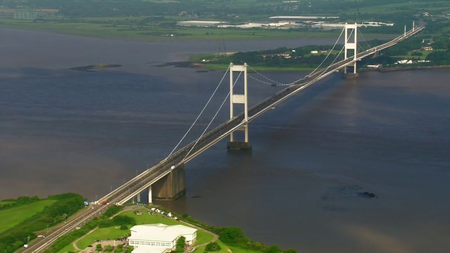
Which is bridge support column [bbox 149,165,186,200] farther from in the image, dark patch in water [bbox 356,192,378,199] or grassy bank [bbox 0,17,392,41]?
grassy bank [bbox 0,17,392,41]

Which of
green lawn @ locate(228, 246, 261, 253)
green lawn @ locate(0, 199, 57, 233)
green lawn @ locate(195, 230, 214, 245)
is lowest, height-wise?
green lawn @ locate(228, 246, 261, 253)

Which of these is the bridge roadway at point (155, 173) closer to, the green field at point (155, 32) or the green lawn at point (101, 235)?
the green lawn at point (101, 235)

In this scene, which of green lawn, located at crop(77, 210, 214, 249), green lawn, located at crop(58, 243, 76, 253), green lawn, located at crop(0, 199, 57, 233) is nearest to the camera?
green lawn, located at crop(58, 243, 76, 253)

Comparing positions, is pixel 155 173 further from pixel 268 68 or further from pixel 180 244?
pixel 268 68

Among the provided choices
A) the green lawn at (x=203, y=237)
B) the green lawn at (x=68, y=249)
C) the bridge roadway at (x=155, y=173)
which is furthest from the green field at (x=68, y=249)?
the green lawn at (x=203, y=237)

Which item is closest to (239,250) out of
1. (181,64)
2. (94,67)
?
(94,67)

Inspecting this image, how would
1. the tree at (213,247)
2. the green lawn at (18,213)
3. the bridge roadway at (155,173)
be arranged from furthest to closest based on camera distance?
the green lawn at (18,213) → the bridge roadway at (155,173) → the tree at (213,247)

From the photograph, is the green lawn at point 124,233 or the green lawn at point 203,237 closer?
the green lawn at point 124,233

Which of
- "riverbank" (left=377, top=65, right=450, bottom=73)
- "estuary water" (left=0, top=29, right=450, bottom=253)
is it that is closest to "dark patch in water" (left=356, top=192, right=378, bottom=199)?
"estuary water" (left=0, top=29, right=450, bottom=253)

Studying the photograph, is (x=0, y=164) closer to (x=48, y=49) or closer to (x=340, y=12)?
(x=48, y=49)

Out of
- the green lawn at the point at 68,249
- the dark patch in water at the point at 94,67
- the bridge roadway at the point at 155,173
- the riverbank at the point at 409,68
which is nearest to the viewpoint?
the green lawn at the point at 68,249
